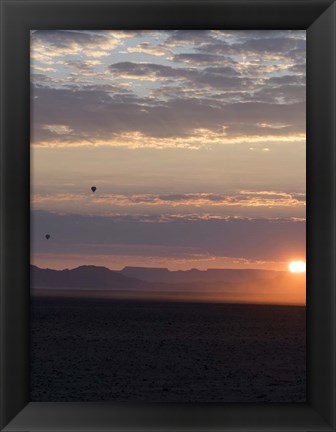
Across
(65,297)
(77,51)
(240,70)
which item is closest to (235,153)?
(240,70)

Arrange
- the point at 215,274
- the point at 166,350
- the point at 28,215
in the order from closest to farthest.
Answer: the point at 28,215, the point at 166,350, the point at 215,274

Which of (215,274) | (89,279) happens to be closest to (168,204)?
(215,274)

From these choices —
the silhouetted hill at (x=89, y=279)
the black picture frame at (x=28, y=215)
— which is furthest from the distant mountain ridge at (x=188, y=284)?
the black picture frame at (x=28, y=215)

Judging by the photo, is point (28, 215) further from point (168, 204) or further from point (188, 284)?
point (188, 284)

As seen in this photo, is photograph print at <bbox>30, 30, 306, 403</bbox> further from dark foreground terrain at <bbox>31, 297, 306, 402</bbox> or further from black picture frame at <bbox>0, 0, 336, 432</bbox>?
black picture frame at <bbox>0, 0, 336, 432</bbox>

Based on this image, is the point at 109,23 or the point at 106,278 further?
the point at 106,278

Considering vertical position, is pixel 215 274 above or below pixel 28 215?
below

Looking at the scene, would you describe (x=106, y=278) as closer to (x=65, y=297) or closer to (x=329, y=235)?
(x=65, y=297)
